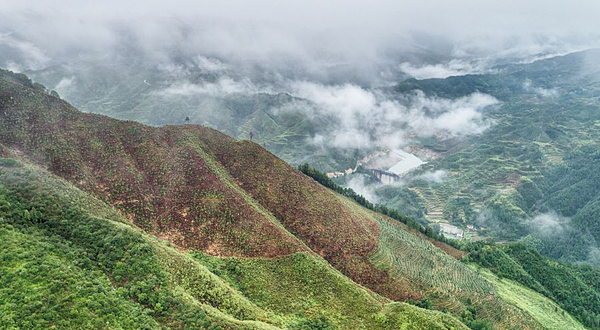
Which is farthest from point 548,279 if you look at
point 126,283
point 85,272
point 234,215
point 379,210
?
point 85,272

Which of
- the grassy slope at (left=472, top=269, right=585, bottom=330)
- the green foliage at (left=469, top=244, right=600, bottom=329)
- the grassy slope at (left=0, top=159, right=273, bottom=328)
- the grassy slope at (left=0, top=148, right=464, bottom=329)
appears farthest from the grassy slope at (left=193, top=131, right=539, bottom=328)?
the green foliage at (left=469, top=244, right=600, bottom=329)

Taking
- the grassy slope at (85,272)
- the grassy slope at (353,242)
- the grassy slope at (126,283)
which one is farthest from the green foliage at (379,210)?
the grassy slope at (85,272)

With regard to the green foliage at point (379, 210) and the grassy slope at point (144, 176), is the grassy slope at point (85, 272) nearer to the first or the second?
the grassy slope at point (144, 176)

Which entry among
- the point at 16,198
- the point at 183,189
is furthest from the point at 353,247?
the point at 16,198

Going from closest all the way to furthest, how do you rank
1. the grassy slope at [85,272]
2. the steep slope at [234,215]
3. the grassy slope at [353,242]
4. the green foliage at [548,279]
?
the grassy slope at [85,272]
the steep slope at [234,215]
the grassy slope at [353,242]
the green foliage at [548,279]

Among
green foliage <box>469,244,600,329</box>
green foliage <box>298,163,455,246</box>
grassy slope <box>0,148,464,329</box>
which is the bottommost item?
green foliage <box>469,244,600,329</box>

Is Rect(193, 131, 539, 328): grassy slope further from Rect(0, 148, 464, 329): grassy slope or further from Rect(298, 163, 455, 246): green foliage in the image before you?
Rect(298, 163, 455, 246): green foliage
